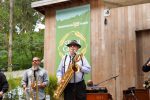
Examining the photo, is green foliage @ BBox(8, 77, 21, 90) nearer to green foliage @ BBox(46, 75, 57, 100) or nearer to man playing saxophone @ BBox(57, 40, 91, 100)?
green foliage @ BBox(46, 75, 57, 100)

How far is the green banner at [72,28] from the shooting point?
13.1 m

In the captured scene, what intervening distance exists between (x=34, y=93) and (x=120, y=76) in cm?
367

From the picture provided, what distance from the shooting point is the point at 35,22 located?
32062 millimetres

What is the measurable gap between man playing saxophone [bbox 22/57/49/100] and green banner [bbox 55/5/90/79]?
3.82m

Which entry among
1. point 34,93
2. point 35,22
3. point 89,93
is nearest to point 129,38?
point 89,93

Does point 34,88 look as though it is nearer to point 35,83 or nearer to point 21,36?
point 35,83

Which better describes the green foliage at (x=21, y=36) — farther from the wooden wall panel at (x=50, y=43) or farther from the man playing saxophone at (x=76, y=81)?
the man playing saxophone at (x=76, y=81)

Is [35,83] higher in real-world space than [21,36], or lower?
lower

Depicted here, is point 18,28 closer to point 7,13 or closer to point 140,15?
point 7,13

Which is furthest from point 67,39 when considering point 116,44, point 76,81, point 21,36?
point 21,36

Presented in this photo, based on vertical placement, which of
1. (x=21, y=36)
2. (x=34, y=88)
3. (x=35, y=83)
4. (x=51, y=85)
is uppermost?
(x=21, y=36)

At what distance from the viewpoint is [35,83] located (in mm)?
9172

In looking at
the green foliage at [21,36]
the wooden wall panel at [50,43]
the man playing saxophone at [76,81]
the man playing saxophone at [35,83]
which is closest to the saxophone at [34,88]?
the man playing saxophone at [35,83]

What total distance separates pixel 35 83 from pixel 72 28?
4698 mm
